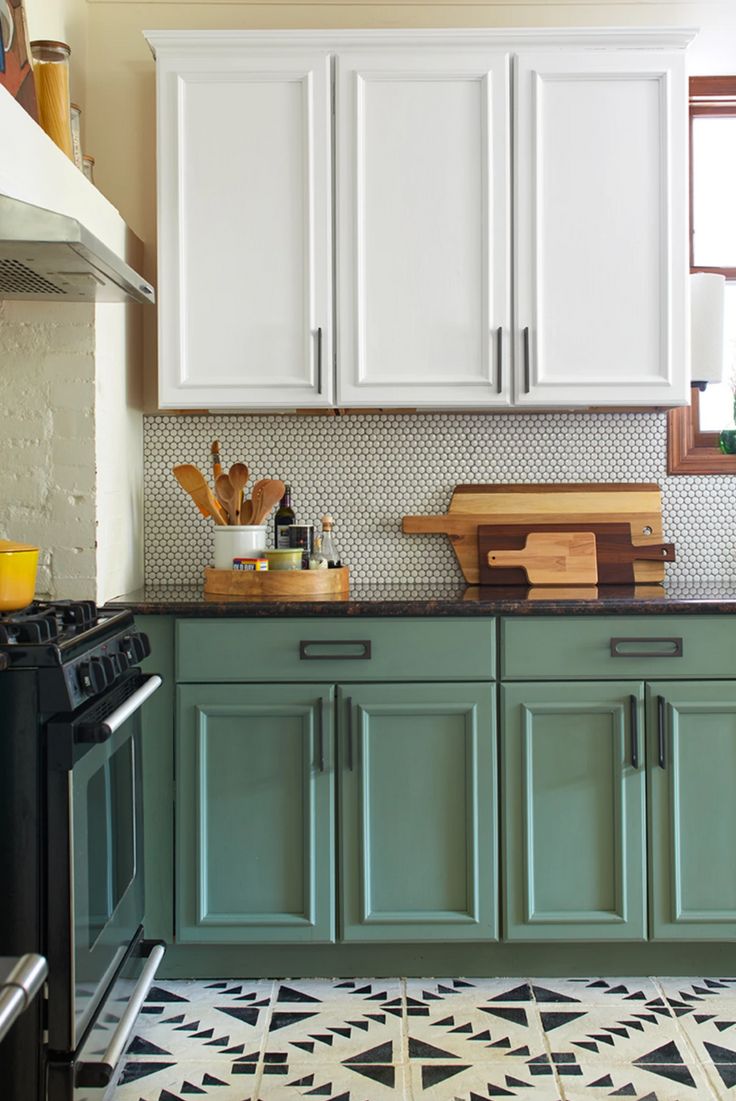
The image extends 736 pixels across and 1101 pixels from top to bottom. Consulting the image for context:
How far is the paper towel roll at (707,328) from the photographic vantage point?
2.98 meters

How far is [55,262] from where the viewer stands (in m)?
2.03

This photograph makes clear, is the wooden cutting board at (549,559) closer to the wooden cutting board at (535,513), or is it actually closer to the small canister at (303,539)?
the wooden cutting board at (535,513)

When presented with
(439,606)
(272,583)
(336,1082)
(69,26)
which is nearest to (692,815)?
(439,606)

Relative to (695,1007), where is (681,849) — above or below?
above

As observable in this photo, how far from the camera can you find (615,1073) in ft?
6.87

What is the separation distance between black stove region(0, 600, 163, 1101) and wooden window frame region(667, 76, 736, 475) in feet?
6.20

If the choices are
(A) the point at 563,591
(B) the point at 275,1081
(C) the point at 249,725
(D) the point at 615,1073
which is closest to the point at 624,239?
(A) the point at 563,591

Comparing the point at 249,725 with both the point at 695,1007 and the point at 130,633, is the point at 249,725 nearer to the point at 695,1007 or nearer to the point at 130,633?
the point at 130,633

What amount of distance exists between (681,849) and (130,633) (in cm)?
137

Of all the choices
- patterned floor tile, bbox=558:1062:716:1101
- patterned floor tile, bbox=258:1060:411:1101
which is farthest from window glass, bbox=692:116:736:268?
patterned floor tile, bbox=258:1060:411:1101

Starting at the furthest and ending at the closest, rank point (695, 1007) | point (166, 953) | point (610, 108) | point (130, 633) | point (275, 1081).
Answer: point (610, 108), point (166, 953), point (695, 1007), point (130, 633), point (275, 1081)

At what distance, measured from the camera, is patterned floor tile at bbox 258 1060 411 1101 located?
79.6 inches

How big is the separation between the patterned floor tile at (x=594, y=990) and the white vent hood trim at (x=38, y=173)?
209cm

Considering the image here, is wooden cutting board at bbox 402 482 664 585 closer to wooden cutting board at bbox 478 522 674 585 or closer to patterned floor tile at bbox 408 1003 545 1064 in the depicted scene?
wooden cutting board at bbox 478 522 674 585
